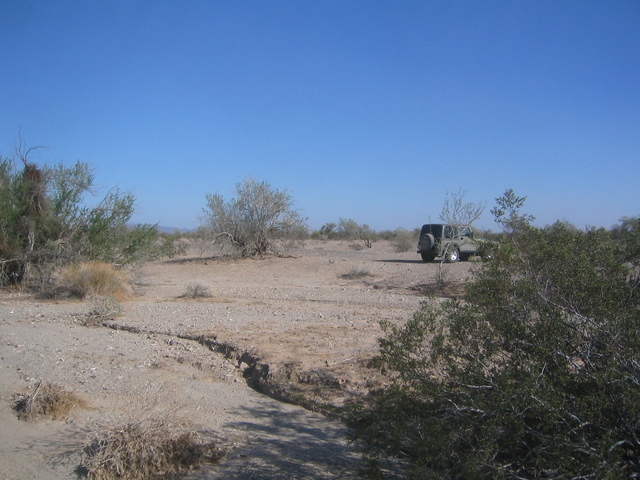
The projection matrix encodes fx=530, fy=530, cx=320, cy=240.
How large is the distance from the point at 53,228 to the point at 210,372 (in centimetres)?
1061

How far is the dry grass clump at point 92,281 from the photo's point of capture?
13938 millimetres

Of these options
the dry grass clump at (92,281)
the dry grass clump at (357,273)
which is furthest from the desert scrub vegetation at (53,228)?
the dry grass clump at (357,273)

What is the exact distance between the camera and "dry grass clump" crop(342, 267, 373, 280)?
20.7m

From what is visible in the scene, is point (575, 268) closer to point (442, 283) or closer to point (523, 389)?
point (523, 389)

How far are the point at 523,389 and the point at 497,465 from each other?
0.54 metres

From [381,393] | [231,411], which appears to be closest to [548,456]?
[381,393]

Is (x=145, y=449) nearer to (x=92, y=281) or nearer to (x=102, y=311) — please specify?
(x=102, y=311)

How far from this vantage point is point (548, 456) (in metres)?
3.40

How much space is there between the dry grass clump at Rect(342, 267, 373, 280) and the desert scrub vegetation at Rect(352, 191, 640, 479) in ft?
52.3

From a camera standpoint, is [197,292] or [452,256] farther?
[452,256]

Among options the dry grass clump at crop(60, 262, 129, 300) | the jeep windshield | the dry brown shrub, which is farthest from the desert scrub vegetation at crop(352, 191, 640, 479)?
the jeep windshield

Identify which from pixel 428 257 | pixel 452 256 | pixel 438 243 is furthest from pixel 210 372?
pixel 428 257

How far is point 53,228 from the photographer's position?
16.1 meters


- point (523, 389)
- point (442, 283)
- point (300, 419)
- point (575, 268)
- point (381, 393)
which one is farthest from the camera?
point (442, 283)
